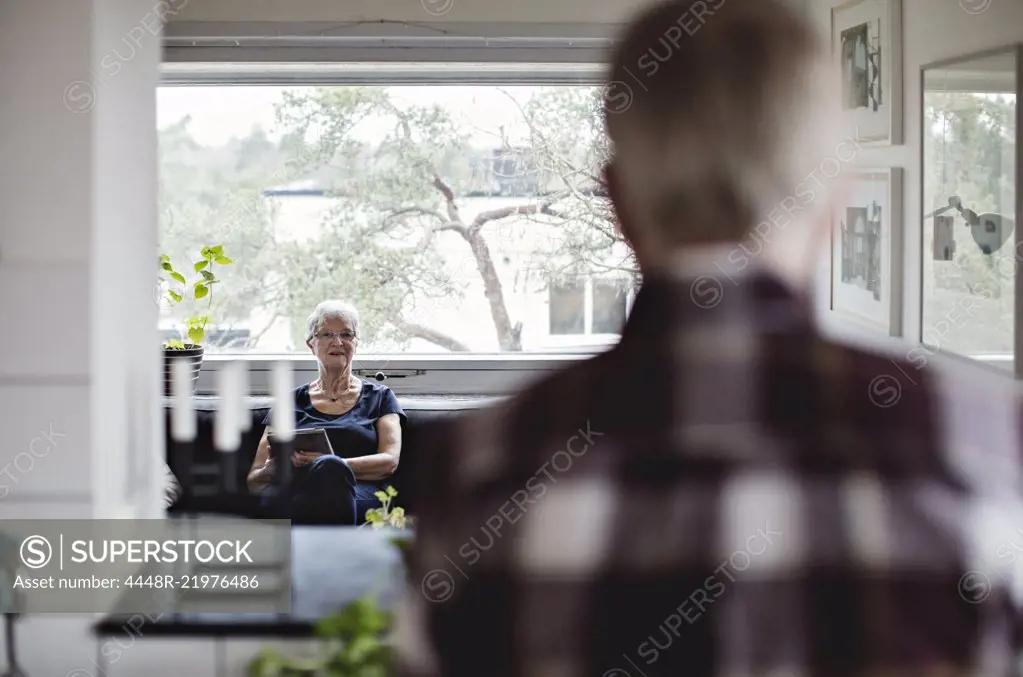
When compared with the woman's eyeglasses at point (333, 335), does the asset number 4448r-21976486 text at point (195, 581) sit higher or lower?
lower

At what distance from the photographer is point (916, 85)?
7.86 ft

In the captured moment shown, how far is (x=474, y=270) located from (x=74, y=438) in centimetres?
197

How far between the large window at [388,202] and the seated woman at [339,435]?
321 mm

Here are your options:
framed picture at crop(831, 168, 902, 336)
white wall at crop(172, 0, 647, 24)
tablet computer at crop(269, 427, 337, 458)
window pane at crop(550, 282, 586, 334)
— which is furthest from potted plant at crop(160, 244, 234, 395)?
framed picture at crop(831, 168, 902, 336)

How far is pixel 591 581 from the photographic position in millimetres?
534

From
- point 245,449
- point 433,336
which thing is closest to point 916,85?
point 433,336

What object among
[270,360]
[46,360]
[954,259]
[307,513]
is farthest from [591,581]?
[270,360]

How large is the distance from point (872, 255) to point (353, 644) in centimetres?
172

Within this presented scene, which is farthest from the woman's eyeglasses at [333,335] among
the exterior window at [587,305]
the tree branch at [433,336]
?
the exterior window at [587,305]

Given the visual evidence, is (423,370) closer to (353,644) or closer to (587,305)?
(587,305)

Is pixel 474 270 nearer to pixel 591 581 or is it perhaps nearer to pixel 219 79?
pixel 219 79

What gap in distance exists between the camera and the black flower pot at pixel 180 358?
10.3 feet

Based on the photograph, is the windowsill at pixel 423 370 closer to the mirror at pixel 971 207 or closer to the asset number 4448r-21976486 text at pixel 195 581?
the mirror at pixel 971 207

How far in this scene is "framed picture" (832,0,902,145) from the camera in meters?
2.47
